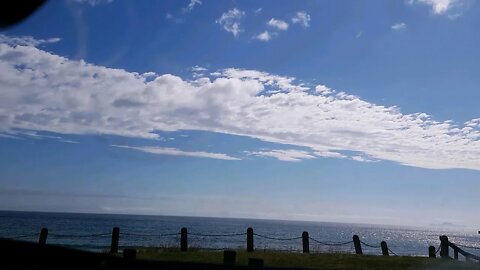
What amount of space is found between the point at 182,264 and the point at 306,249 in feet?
55.1

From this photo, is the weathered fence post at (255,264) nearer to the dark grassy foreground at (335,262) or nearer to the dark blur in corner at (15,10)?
the dark blur in corner at (15,10)

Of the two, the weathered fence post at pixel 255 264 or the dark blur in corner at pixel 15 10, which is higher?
the dark blur in corner at pixel 15 10

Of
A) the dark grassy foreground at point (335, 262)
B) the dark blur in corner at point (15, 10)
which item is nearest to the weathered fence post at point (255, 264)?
the dark blur in corner at point (15, 10)

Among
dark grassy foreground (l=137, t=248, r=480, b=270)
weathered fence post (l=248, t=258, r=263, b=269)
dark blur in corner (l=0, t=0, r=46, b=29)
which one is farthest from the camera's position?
dark grassy foreground (l=137, t=248, r=480, b=270)

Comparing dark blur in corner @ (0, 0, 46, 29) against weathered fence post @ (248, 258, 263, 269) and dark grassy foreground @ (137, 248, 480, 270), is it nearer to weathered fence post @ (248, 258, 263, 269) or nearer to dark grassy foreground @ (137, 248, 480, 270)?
weathered fence post @ (248, 258, 263, 269)

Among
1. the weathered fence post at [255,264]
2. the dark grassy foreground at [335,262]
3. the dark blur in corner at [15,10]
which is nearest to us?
the dark blur in corner at [15,10]

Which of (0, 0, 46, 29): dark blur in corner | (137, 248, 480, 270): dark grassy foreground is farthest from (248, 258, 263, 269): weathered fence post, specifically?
(137, 248, 480, 270): dark grassy foreground

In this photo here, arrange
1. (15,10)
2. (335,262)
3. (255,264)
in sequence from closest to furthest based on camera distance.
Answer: (15,10), (255,264), (335,262)

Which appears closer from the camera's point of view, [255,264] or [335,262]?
[255,264]

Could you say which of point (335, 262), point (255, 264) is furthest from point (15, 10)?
point (335, 262)

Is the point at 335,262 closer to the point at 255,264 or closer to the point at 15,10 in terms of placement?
the point at 255,264

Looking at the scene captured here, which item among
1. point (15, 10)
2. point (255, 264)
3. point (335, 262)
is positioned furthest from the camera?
point (335, 262)

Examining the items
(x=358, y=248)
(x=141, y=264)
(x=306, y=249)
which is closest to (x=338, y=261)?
(x=306, y=249)

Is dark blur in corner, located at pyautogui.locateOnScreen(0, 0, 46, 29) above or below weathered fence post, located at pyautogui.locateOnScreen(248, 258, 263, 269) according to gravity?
above
